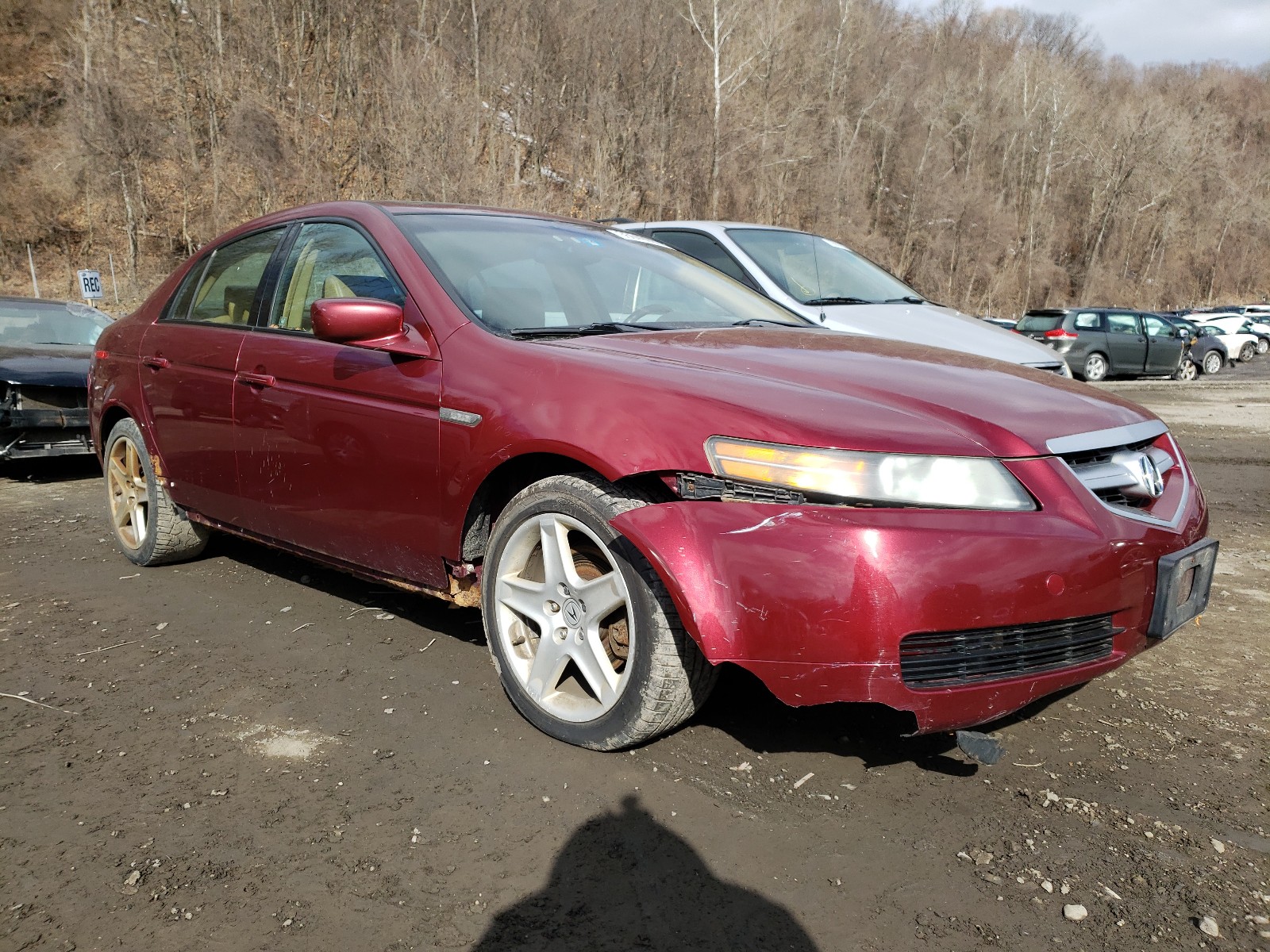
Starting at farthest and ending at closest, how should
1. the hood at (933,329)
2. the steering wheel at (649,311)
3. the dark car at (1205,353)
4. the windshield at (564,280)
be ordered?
the dark car at (1205,353) → the hood at (933,329) → the steering wheel at (649,311) → the windshield at (564,280)

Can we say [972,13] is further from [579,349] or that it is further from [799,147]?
[579,349]

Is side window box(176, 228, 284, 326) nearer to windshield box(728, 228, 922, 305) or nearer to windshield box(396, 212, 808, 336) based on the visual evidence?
windshield box(396, 212, 808, 336)

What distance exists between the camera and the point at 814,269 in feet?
23.5

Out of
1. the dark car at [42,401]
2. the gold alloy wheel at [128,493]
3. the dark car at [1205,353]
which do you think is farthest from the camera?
the dark car at [1205,353]

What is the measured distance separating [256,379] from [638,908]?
2543mm

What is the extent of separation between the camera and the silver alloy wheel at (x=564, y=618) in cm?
269

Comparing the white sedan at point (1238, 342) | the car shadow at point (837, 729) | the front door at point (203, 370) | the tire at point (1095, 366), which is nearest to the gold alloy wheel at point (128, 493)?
the front door at point (203, 370)

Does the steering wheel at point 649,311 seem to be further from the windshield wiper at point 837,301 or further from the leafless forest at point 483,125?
the leafless forest at point 483,125

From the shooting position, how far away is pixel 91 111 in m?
29.3

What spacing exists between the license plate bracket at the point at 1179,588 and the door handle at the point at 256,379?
2.98 meters

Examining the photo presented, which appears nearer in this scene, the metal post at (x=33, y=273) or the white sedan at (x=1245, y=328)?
the metal post at (x=33, y=273)

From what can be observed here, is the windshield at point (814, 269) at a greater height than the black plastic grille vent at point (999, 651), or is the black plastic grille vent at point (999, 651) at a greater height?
the windshield at point (814, 269)

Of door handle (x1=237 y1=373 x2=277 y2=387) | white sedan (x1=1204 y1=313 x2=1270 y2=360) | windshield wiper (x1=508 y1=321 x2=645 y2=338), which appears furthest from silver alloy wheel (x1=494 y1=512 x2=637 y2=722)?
white sedan (x1=1204 y1=313 x2=1270 y2=360)

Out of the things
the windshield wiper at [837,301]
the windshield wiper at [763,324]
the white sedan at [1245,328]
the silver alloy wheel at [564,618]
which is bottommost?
the white sedan at [1245,328]
